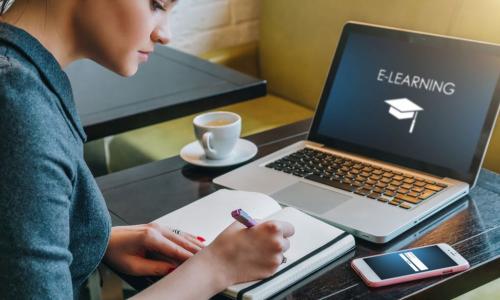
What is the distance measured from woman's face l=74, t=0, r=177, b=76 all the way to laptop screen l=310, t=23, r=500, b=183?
1.56ft

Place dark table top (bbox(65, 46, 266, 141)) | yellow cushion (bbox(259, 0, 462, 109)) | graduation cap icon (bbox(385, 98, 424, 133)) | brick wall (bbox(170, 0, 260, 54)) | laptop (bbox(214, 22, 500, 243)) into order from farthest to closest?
brick wall (bbox(170, 0, 260, 54)) → yellow cushion (bbox(259, 0, 462, 109)) → dark table top (bbox(65, 46, 266, 141)) → graduation cap icon (bbox(385, 98, 424, 133)) → laptop (bbox(214, 22, 500, 243))

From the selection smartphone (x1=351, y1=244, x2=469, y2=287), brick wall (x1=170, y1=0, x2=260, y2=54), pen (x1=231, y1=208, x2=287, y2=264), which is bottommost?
brick wall (x1=170, y1=0, x2=260, y2=54)

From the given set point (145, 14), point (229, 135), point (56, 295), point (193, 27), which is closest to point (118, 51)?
point (145, 14)

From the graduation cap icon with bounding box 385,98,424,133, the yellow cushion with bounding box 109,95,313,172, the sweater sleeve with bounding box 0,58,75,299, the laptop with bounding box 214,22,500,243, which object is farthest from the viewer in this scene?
the yellow cushion with bounding box 109,95,313,172

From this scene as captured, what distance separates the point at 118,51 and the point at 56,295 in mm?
296

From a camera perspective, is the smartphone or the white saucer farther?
the white saucer

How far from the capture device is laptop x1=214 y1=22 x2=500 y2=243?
1.03 metres

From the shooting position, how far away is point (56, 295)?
677 millimetres

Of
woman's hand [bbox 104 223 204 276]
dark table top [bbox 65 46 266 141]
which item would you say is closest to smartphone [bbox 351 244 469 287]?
woman's hand [bbox 104 223 204 276]

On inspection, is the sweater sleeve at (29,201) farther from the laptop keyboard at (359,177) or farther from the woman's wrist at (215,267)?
the laptop keyboard at (359,177)

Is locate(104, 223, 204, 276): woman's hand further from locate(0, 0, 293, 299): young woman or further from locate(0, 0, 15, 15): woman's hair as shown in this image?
locate(0, 0, 15, 15): woman's hair

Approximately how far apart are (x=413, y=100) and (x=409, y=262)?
1.22 feet

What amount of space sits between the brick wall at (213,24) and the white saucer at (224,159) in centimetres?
102

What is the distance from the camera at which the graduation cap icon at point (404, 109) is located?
45.4 inches
